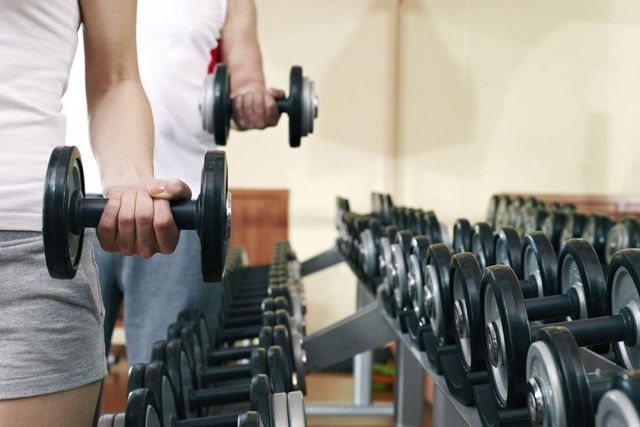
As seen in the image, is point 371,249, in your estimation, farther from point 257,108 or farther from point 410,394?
point 257,108

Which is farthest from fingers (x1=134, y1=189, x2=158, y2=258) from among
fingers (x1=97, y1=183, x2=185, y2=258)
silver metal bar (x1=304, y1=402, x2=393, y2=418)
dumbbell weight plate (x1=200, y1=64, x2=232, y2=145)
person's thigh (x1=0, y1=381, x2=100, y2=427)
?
silver metal bar (x1=304, y1=402, x2=393, y2=418)

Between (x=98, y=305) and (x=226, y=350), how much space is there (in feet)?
2.61

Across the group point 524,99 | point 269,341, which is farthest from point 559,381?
point 524,99

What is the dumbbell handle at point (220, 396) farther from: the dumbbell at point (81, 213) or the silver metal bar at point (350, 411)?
the silver metal bar at point (350, 411)

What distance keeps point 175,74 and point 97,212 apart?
2.65 ft

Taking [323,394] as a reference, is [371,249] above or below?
above

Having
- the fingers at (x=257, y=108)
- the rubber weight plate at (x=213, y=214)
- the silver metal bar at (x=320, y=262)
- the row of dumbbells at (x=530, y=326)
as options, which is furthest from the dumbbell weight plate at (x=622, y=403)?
the silver metal bar at (x=320, y=262)

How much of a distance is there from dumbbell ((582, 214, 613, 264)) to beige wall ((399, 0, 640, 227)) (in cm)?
22

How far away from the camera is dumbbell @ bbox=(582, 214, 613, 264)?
1.52m

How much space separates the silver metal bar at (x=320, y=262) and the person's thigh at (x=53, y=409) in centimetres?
211

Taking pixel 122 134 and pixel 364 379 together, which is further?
pixel 364 379

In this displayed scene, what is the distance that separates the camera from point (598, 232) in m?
1.53

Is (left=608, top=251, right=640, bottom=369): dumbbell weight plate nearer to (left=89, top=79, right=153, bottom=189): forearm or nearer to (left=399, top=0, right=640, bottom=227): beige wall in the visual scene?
(left=89, top=79, right=153, bottom=189): forearm

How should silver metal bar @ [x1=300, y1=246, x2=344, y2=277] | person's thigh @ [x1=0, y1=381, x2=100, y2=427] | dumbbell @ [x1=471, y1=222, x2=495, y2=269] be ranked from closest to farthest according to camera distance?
1. person's thigh @ [x1=0, y1=381, x2=100, y2=427]
2. dumbbell @ [x1=471, y1=222, x2=495, y2=269]
3. silver metal bar @ [x1=300, y1=246, x2=344, y2=277]
